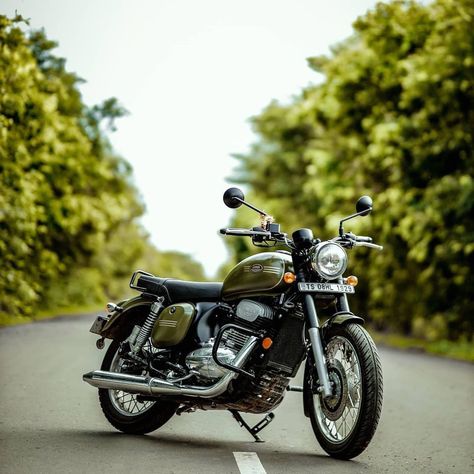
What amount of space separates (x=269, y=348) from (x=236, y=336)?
29 cm

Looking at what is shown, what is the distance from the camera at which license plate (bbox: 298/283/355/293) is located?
6.00 meters

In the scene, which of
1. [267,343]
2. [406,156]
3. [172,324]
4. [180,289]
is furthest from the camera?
[406,156]

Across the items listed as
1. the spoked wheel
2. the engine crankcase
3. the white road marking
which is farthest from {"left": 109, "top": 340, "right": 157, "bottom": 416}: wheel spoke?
the white road marking

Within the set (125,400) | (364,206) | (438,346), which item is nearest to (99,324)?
(125,400)

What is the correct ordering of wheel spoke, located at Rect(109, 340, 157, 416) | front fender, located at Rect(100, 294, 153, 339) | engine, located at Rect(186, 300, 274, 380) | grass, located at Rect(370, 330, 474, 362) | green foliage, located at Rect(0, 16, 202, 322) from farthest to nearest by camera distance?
grass, located at Rect(370, 330, 474, 362) → green foliage, located at Rect(0, 16, 202, 322) → front fender, located at Rect(100, 294, 153, 339) → wheel spoke, located at Rect(109, 340, 157, 416) → engine, located at Rect(186, 300, 274, 380)

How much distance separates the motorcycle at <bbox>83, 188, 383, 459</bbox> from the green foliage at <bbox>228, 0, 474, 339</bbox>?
13406mm

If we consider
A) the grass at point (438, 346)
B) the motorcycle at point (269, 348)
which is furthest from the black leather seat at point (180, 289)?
the grass at point (438, 346)

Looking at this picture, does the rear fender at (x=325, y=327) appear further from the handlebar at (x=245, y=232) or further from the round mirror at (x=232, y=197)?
the round mirror at (x=232, y=197)

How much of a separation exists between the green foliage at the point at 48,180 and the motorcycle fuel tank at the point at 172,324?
809 cm

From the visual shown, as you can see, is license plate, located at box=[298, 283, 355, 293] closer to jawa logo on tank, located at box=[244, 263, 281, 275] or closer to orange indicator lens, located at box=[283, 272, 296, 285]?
orange indicator lens, located at box=[283, 272, 296, 285]

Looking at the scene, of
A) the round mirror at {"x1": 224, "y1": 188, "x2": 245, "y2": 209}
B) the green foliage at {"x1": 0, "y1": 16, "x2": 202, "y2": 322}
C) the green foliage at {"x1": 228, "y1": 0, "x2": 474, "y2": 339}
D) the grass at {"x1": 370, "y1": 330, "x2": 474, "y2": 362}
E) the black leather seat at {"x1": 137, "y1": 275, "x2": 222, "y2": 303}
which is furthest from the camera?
the green foliage at {"x1": 228, "y1": 0, "x2": 474, "y2": 339}

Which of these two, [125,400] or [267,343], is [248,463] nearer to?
[267,343]

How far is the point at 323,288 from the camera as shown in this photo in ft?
19.7

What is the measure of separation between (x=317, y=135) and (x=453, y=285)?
59.0 ft
